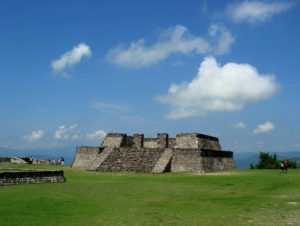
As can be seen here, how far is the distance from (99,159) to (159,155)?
6490mm

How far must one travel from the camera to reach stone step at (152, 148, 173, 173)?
1154 inches

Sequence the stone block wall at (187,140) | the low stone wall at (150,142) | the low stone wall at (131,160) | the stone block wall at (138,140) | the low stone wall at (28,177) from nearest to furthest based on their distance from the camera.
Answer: the low stone wall at (28,177)
the low stone wall at (131,160)
the stone block wall at (187,140)
the stone block wall at (138,140)
the low stone wall at (150,142)

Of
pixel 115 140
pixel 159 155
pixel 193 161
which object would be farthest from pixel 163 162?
pixel 115 140

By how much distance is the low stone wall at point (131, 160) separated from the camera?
1215 inches

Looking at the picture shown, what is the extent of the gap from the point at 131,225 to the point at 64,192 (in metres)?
7.22

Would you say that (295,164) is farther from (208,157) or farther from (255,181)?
(255,181)

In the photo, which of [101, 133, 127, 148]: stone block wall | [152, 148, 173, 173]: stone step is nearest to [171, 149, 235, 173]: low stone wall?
[152, 148, 173, 173]: stone step

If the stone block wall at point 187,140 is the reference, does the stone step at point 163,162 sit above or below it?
below

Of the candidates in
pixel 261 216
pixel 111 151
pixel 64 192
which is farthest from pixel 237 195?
pixel 111 151

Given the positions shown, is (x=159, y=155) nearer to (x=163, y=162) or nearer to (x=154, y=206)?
(x=163, y=162)

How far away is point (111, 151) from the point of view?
3406cm

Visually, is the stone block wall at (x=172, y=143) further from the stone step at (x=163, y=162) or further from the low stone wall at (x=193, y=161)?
the low stone wall at (x=193, y=161)

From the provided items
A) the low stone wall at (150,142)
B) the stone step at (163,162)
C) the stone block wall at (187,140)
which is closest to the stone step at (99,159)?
the stone step at (163,162)

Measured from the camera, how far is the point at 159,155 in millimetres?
32219
